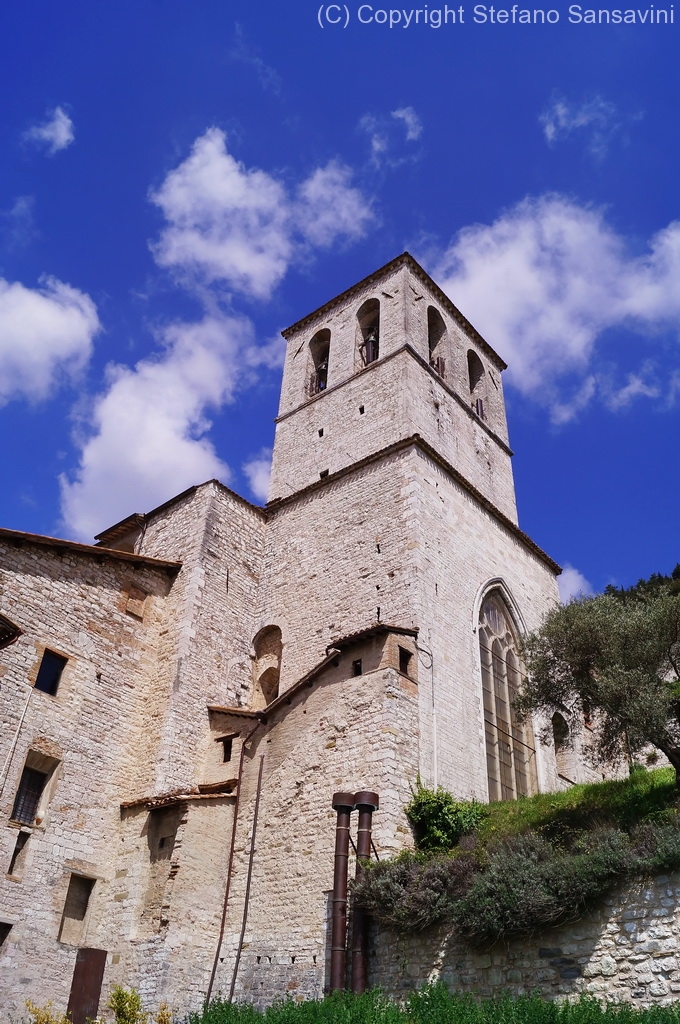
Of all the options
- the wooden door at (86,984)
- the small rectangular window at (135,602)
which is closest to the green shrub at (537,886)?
the wooden door at (86,984)

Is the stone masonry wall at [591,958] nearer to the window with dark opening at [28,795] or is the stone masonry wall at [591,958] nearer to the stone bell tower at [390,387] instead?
the window with dark opening at [28,795]

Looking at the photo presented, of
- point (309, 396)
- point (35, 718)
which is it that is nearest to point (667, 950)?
point (35, 718)

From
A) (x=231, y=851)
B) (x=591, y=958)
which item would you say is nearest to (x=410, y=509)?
(x=231, y=851)

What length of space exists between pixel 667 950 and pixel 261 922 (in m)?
6.49

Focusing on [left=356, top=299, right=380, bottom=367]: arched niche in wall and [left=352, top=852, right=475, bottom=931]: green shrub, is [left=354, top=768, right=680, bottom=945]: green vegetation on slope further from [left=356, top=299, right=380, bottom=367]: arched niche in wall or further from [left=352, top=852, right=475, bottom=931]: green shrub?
[left=356, top=299, right=380, bottom=367]: arched niche in wall

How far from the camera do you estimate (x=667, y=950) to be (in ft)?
30.0

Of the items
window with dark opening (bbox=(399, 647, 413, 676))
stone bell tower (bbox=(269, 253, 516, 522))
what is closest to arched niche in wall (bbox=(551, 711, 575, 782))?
window with dark opening (bbox=(399, 647, 413, 676))

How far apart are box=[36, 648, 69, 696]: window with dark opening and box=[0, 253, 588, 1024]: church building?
3 centimetres

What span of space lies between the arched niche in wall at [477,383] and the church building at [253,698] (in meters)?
3.53

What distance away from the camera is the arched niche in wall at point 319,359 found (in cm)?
2480

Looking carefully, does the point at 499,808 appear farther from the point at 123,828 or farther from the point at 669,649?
the point at 123,828

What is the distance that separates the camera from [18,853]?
1297 cm

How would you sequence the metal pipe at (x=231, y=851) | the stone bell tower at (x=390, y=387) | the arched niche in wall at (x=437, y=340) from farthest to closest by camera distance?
1. the arched niche in wall at (x=437, y=340)
2. the stone bell tower at (x=390, y=387)
3. the metal pipe at (x=231, y=851)

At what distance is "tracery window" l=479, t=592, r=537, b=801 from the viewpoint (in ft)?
53.7
